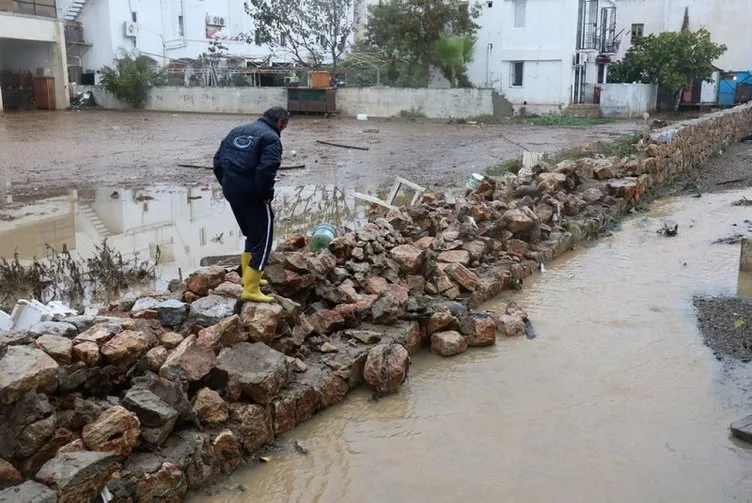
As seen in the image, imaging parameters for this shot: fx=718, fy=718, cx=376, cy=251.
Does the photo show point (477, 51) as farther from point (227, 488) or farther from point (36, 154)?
point (227, 488)

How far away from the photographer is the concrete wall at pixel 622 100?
33.5 m

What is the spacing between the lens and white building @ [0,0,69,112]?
33.0 m

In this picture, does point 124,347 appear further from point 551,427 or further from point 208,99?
point 208,99

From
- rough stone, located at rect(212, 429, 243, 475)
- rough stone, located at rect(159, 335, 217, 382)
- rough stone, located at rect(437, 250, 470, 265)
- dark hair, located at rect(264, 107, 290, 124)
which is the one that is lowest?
rough stone, located at rect(212, 429, 243, 475)

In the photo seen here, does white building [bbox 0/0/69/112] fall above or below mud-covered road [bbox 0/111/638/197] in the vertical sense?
above

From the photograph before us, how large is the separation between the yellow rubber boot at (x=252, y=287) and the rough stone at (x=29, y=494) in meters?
2.07

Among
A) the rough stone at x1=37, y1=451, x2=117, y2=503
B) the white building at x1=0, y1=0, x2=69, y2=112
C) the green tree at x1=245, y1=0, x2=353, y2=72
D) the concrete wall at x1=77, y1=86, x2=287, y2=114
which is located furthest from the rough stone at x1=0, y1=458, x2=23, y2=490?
the white building at x1=0, y1=0, x2=69, y2=112

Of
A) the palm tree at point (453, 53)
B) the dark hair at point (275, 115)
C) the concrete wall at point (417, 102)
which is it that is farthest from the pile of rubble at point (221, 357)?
the palm tree at point (453, 53)

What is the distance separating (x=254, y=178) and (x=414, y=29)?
92.1ft

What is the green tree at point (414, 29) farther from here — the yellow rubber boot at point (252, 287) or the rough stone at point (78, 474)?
the rough stone at point (78, 474)

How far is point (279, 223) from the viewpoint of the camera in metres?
10.3

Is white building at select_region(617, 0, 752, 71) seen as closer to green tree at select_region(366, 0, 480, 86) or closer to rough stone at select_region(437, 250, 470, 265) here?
green tree at select_region(366, 0, 480, 86)

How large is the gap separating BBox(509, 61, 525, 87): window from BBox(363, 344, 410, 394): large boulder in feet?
102

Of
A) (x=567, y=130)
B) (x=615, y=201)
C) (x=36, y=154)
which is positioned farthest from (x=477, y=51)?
(x=615, y=201)
